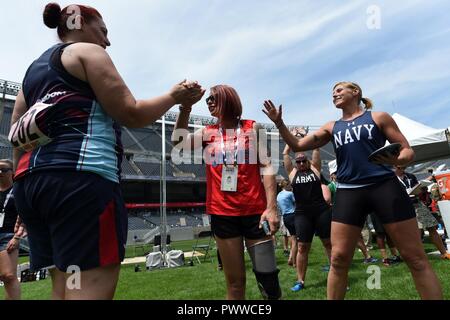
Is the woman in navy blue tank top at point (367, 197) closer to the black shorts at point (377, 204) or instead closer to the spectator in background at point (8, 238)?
the black shorts at point (377, 204)

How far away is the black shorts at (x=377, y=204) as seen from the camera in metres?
2.58

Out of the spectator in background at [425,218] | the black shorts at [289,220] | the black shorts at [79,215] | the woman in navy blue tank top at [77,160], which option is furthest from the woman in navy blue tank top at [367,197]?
the black shorts at [289,220]

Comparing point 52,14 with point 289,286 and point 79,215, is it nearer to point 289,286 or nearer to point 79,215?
point 79,215

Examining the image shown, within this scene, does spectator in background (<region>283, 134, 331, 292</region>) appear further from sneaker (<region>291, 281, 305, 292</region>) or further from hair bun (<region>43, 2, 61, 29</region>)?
hair bun (<region>43, 2, 61, 29</region>)

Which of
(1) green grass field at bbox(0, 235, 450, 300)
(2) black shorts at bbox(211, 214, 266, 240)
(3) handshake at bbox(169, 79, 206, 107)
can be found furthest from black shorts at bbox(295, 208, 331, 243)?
(3) handshake at bbox(169, 79, 206, 107)

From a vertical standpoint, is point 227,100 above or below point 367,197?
above

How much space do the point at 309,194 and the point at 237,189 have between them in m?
2.70

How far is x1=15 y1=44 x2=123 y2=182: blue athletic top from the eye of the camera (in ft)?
4.80

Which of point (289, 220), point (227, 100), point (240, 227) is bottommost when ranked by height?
point (289, 220)

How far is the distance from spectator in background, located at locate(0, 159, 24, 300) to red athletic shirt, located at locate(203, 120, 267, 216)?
270cm

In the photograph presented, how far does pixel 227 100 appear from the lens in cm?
278

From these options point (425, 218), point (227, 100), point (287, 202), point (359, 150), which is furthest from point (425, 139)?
point (227, 100)
